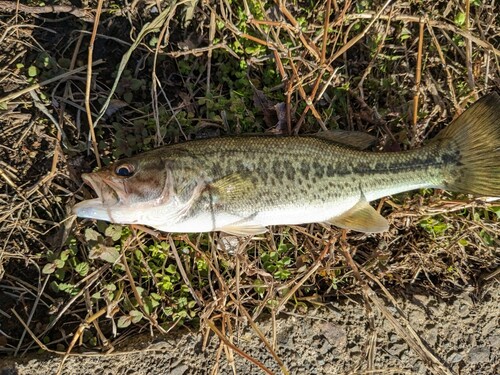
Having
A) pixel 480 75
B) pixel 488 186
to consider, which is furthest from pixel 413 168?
pixel 480 75

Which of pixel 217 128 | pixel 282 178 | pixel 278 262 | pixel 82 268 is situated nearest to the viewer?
pixel 282 178

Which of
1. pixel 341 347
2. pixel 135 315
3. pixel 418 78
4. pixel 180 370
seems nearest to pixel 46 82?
pixel 135 315

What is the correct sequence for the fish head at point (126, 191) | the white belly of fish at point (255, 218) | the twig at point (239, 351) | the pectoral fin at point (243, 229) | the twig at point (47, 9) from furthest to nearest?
1. the twig at point (47, 9)
2. the twig at point (239, 351)
3. the pectoral fin at point (243, 229)
4. the white belly of fish at point (255, 218)
5. the fish head at point (126, 191)

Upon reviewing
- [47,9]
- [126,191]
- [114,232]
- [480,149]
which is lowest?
[114,232]

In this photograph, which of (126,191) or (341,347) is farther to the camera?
(341,347)

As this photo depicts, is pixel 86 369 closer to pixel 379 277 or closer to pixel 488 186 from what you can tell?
pixel 379 277

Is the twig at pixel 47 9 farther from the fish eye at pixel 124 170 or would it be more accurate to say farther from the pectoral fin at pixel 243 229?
the pectoral fin at pixel 243 229

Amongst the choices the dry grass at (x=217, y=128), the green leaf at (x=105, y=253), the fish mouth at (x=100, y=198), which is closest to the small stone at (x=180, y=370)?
the dry grass at (x=217, y=128)

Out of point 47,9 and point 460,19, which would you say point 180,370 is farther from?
point 460,19
